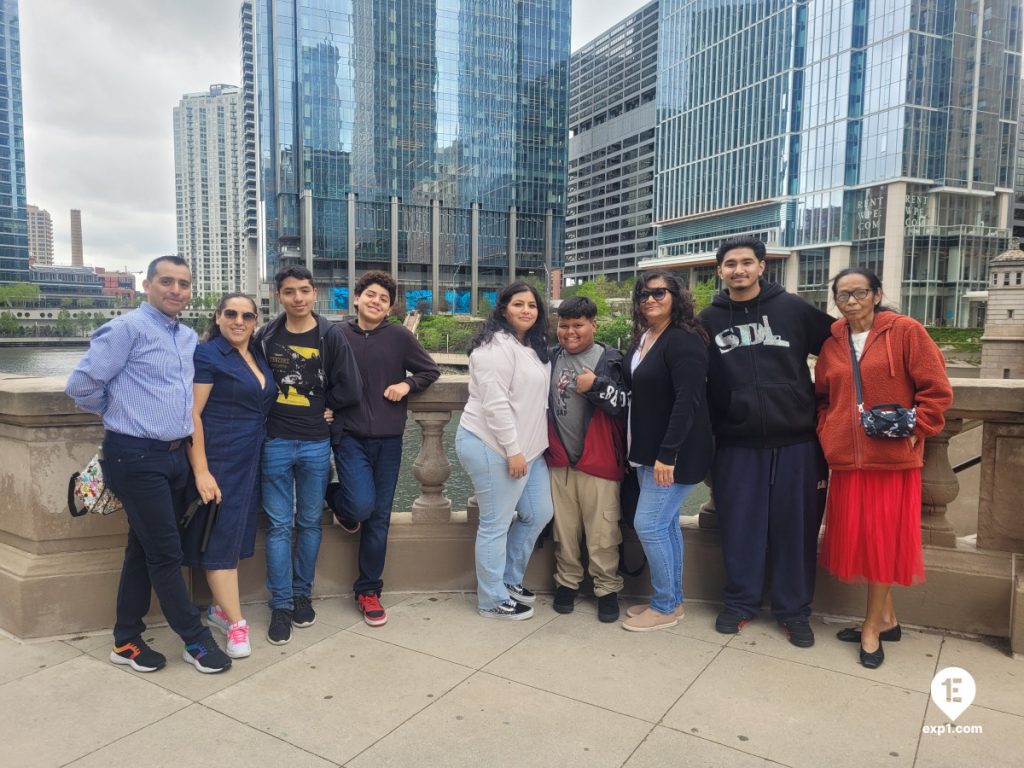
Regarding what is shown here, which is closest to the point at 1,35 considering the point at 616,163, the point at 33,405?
the point at 616,163

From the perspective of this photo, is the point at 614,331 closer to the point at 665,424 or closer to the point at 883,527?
the point at 665,424

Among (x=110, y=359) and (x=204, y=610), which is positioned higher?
(x=110, y=359)

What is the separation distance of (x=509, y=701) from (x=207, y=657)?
4.62ft

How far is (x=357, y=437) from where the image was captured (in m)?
3.82

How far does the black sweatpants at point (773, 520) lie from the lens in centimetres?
369

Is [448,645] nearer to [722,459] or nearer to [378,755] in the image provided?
[378,755]

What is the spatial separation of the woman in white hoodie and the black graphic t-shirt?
2.50 feet

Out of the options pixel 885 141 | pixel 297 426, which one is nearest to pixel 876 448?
pixel 297 426

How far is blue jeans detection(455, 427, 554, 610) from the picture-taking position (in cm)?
375

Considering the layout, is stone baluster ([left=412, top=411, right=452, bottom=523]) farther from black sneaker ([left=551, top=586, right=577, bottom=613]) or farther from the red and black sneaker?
black sneaker ([left=551, top=586, right=577, bottom=613])

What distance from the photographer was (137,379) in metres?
3.08

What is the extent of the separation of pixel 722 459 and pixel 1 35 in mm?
133913

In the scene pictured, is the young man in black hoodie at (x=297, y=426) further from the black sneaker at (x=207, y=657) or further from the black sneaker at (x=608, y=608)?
the black sneaker at (x=608, y=608)

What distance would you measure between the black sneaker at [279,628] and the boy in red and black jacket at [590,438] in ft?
4.83
